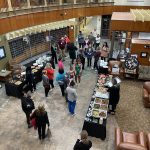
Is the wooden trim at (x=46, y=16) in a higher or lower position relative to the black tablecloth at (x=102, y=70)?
higher

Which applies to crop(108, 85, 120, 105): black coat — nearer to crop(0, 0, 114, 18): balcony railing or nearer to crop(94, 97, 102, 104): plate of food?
crop(94, 97, 102, 104): plate of food

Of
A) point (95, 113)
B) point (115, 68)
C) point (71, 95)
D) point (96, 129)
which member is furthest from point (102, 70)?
point (96, 129)

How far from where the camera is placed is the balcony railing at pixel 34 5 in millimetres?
10758

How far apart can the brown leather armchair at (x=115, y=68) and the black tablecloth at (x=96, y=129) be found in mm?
4849

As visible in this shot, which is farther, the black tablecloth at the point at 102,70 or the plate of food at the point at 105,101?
the black tablecloth at the point at 102,70

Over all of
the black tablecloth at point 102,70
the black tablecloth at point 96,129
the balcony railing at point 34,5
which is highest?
the balcony railing at point 34,5

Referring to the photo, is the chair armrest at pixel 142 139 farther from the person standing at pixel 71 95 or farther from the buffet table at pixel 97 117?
the person standing at pixel 71 95

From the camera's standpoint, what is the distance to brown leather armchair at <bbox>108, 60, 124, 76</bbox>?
38.8ft

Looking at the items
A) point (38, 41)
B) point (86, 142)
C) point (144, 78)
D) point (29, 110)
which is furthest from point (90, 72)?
point (86, 142)

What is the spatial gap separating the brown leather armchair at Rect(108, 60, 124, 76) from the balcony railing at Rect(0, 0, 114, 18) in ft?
18.6

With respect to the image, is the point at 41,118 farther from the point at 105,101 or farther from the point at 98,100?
the point at 105,101

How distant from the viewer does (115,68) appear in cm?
1180

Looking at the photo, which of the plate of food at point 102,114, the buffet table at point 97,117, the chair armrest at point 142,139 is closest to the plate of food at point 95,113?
the buffet table at point 97,117

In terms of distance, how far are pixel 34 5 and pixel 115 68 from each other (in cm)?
635
